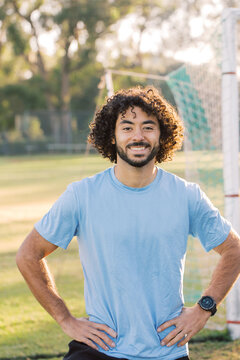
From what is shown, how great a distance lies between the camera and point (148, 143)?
2596 millimetres

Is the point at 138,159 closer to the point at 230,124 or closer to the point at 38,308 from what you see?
the point at 230,124

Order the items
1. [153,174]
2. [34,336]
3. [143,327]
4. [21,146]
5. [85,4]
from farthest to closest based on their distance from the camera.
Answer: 1. [85,4]
2. [21,146]
3. [34,336]
4. [153,174]
5. [143,327]

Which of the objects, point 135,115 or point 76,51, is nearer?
point 135,115

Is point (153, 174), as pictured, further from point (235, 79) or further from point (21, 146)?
point (21, 146)

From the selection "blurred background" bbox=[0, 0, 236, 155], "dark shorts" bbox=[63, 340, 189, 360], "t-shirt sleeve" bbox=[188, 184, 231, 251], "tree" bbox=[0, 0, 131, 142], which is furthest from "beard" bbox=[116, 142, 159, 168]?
"tree" bbox=[0, 0, 131, 142]

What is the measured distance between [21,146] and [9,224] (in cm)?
2964

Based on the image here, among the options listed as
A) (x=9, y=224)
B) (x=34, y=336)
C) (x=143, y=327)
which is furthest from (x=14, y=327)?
(x=9, y=224)

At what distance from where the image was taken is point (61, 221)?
8.23 ft

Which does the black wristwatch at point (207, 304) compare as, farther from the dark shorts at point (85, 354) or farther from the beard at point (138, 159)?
→ the beard at point (138, 159)

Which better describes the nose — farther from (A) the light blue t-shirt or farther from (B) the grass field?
(B) the grass field

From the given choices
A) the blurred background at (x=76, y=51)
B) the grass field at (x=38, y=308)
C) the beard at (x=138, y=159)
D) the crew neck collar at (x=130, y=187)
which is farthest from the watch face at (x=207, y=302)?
the blurred background at (x=76, y=51)

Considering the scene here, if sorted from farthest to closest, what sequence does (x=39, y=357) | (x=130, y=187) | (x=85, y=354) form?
(x=39, y=357) → (x=130, y=187) → (x=85, y=354)

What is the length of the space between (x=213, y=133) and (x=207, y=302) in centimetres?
315

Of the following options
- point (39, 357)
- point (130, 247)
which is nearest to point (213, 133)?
point (39, 357)
